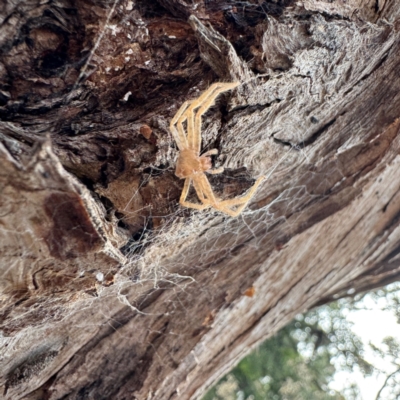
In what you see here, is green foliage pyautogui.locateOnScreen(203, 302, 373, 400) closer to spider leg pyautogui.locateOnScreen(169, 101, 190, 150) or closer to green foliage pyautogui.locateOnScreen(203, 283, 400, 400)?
green foliage pyautogui.locateOnScreen(203, 283, 400, 400)

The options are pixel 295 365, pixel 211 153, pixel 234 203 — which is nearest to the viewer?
pixel 211 153

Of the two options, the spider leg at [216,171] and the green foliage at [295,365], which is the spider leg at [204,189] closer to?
the spider leg at [216,171]

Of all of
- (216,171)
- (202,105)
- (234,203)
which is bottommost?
(234,203)

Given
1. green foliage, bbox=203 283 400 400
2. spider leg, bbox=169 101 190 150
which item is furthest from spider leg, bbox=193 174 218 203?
green foliage, bbox=203 283 400 400

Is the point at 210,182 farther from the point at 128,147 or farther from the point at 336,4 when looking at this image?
the point at 336,4

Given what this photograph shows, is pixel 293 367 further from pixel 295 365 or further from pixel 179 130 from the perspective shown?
pixel 179 130

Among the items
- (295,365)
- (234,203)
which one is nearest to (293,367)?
(295,365)

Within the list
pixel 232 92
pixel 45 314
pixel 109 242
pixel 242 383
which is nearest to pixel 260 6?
pixel 232 92

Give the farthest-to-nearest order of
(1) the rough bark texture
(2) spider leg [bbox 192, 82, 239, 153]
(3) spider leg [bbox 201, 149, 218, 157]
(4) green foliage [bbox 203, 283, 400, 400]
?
(4) green foliage [bbox 203, 283, 400, 400], (3) spider leg [bbox 201, 149, 218, 157], (2) spider leg [bbox 192, 82, 239, 153], (1) the rough bark texture
